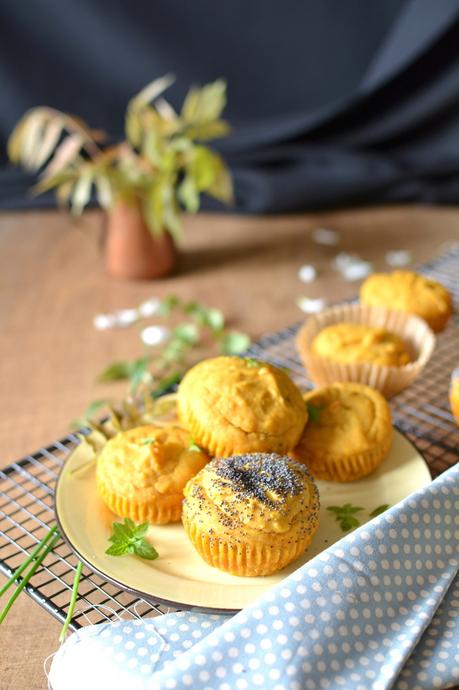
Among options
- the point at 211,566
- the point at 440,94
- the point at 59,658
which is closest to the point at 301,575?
the point at 211,566

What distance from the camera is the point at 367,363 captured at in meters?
1.32

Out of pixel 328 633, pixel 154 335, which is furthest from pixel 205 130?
pixel 328 633

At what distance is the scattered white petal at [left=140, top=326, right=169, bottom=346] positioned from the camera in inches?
68.9

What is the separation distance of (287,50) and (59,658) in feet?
6.85

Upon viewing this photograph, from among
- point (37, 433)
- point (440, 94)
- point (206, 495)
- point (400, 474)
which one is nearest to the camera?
point (206, 495)

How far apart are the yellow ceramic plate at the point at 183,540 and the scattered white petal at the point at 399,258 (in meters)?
0.97

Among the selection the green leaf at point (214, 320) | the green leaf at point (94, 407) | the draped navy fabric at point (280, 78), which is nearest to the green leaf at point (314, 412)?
the green leaf at point (94, 407)

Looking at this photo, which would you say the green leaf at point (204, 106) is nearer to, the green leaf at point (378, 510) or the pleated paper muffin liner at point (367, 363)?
the pleated paper muffin liner at point (367, 363)

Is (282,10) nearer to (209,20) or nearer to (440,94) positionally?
(209,20)

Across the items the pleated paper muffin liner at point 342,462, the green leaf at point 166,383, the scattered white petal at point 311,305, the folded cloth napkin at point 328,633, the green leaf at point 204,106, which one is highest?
the green leaf at point 204,106

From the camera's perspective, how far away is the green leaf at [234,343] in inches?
65.5

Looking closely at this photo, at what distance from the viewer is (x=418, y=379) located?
4.95ft

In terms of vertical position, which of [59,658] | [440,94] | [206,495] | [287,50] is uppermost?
[287,50]

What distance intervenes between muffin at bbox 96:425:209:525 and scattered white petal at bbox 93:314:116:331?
2.51ft
